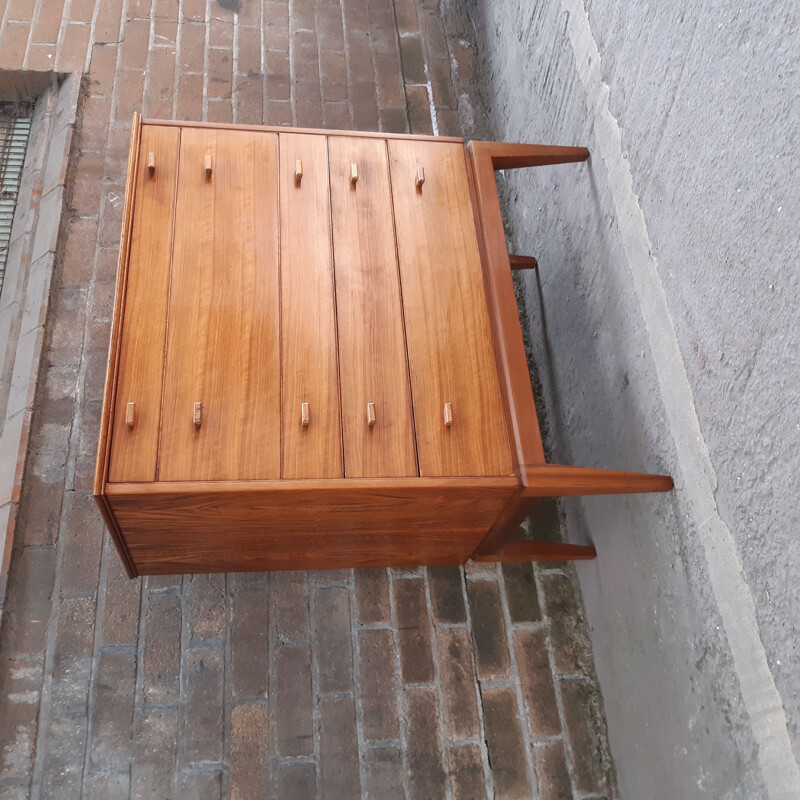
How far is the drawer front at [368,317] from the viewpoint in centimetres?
194

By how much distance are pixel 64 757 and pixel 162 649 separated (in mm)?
430

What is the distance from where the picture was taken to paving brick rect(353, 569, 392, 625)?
2588 millimetres

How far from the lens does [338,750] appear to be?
7.80 feet

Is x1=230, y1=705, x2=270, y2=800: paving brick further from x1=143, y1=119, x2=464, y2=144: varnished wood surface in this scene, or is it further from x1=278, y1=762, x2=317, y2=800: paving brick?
x1=143, y1=119, x2=464, y2=144: varnished wood surface

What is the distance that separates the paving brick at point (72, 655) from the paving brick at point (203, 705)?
35cm

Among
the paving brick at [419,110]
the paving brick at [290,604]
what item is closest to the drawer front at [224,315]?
the paving brick at [290,604]

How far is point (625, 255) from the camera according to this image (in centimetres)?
225

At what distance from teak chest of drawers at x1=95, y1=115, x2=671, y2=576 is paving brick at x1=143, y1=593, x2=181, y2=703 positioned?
0.24m

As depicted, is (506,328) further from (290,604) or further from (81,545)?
(81,545)

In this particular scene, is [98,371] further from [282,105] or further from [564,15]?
[564,15]

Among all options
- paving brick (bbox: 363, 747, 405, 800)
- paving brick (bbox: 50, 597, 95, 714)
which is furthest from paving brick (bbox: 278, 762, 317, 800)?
paving brick (bbox: 50, 597, 95, 714)

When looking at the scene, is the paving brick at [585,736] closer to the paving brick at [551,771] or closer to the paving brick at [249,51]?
the paving brick at [551,771]

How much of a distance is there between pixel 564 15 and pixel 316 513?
2164 millimetres

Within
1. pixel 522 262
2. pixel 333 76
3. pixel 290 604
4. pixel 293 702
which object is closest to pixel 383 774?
pixel 293 702
